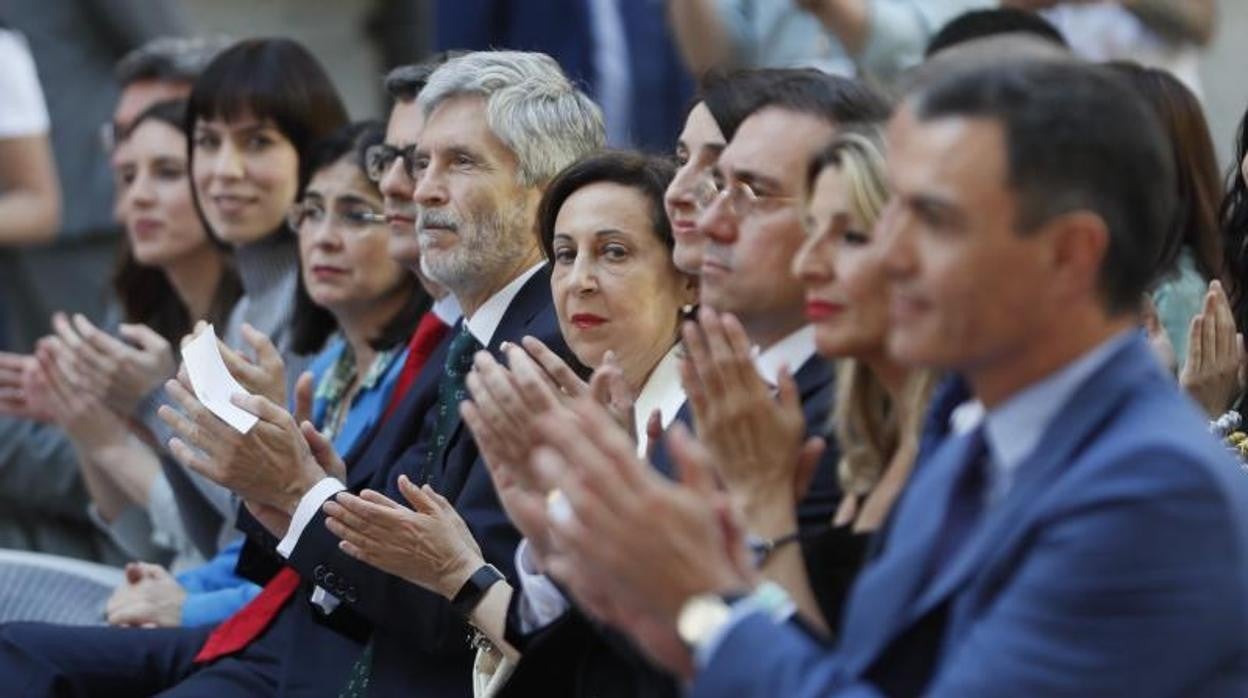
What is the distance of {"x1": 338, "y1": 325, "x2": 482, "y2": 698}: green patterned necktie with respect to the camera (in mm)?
4520

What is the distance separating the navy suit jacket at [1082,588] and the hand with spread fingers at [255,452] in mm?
1998

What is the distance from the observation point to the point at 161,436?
5.84m

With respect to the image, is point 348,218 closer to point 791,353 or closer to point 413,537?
point 413,537

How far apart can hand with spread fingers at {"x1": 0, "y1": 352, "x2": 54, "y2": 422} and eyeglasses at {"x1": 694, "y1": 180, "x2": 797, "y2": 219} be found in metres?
3.03

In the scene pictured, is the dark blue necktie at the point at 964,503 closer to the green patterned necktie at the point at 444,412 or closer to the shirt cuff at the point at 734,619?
the shirt cuff at the point at 734,619

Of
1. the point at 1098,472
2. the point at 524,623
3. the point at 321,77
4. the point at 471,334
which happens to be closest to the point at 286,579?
the point at 471,334

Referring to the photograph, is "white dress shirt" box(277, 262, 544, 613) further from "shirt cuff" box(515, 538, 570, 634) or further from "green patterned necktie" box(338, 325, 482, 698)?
"shirt cuff" box(515, 538, 570, 634)

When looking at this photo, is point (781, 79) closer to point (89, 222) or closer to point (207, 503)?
point (207, 503)

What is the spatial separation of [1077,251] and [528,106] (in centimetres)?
246

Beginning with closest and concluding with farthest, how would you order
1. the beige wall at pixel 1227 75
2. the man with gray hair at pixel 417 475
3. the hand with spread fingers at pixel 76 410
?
1. the man with gray hair at pixel 417 475
2. the hand with spread fingers at pixel 76 410
3. the beige wall at pixel 1227 75

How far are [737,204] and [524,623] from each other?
31.3 inches

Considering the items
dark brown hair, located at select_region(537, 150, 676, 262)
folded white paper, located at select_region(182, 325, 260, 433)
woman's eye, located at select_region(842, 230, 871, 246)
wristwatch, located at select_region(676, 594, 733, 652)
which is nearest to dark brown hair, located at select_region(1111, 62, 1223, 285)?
dark brown hair, located at select_region(537, 150, 676, 262)

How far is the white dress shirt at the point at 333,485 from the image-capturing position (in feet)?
14.9

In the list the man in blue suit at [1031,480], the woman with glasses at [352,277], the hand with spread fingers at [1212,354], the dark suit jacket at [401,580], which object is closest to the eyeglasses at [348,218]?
the woman with glasses at [352,277]
